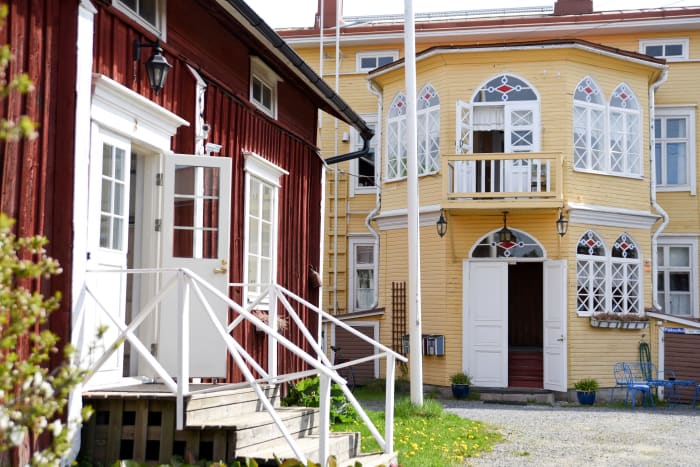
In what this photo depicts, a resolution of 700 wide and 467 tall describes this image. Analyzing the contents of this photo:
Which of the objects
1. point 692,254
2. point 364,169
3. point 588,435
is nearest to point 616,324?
point 692,254

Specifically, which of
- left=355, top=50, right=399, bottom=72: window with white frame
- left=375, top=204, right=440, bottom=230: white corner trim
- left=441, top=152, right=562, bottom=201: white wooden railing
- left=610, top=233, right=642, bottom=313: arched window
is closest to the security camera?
left=441, top=152, right=562, bottom=201: white wooden railing

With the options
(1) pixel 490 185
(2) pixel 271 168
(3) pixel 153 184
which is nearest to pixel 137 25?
(3) pixel 153 184

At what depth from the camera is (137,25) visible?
7453 millimetres

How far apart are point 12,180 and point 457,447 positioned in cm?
619

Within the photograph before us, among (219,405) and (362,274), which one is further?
(362,274)

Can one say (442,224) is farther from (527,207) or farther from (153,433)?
(153,433)

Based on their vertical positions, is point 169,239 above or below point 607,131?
below

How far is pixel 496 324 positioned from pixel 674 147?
264 inches

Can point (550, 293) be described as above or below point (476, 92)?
below

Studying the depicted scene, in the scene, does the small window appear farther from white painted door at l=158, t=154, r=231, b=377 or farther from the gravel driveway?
white painted door at l=158, t=154, r=231, b=377

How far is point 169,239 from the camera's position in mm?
7754

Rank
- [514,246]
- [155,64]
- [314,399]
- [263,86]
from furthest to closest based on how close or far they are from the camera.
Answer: [514,246] < [263,86] < [314,399] < [155,64]

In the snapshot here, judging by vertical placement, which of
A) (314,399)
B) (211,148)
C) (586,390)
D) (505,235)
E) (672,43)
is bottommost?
(586,390)

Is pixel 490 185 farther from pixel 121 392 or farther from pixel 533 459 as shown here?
pixel 121 392
